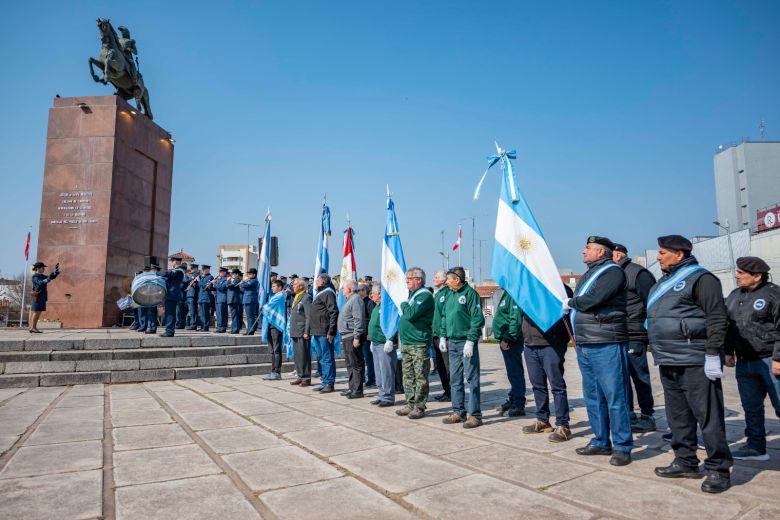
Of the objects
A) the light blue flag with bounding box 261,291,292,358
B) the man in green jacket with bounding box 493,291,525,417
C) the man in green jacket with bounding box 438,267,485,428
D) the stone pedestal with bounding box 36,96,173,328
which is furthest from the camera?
the stone pedestal with bounding box 36,96,173,328

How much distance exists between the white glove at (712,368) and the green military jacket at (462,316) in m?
2.22

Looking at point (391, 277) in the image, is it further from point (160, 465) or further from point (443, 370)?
point (160, 465)

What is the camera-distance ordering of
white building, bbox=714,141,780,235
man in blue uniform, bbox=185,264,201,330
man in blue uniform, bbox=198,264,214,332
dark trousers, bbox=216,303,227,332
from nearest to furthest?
dark trousers, bbox=216,303,227,332 < man in blue uniform, bbox=198,264,214,332 < man in blue uniform, bbox=185,264,201,330 < white building, bbox=714,141,780,235

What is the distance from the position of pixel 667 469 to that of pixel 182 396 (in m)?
6.27

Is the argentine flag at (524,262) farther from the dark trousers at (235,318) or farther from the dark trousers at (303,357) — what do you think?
the dark trousers at (235,318)

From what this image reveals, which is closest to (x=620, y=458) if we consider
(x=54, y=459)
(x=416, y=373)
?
(x=416, y=373)

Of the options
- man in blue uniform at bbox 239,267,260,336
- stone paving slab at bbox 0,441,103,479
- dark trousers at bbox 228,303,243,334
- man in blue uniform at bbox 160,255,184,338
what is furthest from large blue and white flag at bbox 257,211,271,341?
stone paving slab at bbox 0,441,103,479

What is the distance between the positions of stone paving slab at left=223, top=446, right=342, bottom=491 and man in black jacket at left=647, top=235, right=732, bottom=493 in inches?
98.5

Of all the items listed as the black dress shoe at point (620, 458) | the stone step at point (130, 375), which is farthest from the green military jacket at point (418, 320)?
the stone step at point (130, 375)

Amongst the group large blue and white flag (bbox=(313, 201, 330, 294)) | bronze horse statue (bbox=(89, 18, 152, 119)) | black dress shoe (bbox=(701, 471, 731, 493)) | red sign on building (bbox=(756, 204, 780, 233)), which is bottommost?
black dress shoe (bbox=(701, 471, 731, 493))

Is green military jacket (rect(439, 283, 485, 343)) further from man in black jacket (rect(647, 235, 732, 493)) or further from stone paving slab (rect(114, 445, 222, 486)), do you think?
stone paving slab (rect(114, 445, 222, 486))

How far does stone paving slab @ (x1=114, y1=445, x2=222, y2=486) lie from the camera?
11.0ft

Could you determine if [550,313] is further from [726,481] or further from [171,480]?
[171,480]

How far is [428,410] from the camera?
6.38 meters
